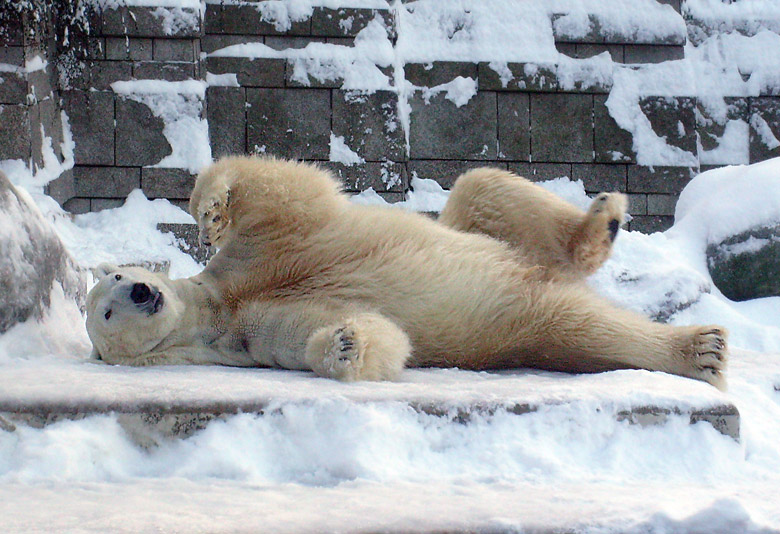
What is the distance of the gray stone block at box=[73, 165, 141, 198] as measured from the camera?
6.71 m

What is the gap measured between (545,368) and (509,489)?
44.1 inches

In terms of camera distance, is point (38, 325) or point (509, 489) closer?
point (509, 489)

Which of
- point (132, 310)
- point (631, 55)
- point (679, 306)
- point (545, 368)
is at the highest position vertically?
point (631, 55)

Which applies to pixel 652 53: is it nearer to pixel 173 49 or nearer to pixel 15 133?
pixel 173 49

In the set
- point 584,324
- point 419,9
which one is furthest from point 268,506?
point 419,9

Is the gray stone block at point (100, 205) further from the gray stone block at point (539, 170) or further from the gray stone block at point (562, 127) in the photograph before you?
the gray stone block at point (562, 127)

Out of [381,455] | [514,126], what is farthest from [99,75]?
[381,455]

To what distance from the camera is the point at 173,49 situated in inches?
264

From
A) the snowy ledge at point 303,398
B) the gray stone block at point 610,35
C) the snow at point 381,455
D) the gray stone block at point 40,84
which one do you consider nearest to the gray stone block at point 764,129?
the gray stone block at point 610,35

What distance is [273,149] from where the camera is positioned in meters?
6.95

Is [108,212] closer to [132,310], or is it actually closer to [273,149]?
[273,149]

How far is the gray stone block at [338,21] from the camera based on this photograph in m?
6.95

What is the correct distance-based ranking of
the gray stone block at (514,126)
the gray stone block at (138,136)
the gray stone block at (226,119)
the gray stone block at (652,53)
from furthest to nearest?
the gray stone block at (652,53) < the gray stone block at (514,126) < the gray stone block at (226,119) < the gray stone block at (138,136)

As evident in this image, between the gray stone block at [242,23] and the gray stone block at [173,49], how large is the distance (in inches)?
10.5
